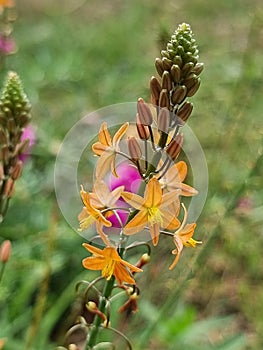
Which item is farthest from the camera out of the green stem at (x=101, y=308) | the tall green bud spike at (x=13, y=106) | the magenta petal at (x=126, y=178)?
the magenta petal at (x=126, y=178)

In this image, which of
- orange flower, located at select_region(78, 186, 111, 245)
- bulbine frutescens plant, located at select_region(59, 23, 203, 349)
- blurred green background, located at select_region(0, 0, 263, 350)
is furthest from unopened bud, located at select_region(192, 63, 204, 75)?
blurred green background, located at select_region(0, 0, 263, 350)

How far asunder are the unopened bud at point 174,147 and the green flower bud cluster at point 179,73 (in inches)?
1.2

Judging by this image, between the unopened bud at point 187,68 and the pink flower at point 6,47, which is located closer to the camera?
the unopened bud at point 187,68

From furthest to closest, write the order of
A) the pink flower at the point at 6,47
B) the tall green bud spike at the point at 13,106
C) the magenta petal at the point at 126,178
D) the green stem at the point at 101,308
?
the pink flower at the point at 6,47, the magenta petal at the point at 126,178, the tall green bud spike at the point at 13,106, the green stem at the point at 101,308

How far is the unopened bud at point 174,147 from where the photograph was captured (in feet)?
3.07

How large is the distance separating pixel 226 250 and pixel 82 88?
1079 millimetres

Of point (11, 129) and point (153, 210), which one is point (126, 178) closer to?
point (11, 129)

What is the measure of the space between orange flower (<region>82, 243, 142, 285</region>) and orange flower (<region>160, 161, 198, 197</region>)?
0.12 m

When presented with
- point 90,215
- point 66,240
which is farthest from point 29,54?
point 90,215

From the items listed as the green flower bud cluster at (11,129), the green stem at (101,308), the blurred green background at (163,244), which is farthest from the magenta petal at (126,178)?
the green stem at (101,308)

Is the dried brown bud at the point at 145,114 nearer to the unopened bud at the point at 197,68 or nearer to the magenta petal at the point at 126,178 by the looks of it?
the unopened bud at the point at 197,68

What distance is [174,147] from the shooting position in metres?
0.94

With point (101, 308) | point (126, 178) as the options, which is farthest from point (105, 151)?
point (126, 178)

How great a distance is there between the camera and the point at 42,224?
238 cm
